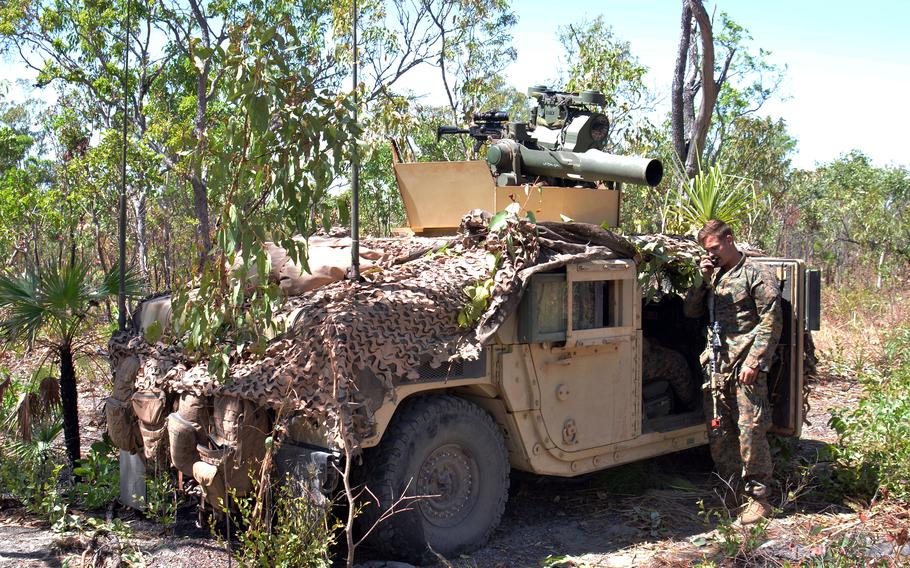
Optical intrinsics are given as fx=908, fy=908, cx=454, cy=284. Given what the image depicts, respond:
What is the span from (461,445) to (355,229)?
54.9 inches

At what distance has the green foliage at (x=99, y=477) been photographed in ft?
19.5

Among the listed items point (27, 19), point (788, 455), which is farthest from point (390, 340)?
point (27, 19)

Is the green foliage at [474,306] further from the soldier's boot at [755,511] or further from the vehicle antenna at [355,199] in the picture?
the soldier's boot at [755,511]

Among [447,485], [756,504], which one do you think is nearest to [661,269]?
[756,504]

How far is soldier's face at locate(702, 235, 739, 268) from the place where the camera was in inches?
240

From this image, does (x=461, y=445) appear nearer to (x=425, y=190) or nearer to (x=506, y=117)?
(x=425, y=190)

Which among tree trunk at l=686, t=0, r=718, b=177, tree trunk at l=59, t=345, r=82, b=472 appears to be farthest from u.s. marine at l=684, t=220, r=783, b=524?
tree trunk at l=686, t=0, r=718, b=177

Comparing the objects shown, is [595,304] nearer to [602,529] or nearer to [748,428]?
[748,428]

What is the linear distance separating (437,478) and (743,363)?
86.8 inches

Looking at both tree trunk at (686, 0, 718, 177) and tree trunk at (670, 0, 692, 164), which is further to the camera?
tree trunk at (670, 0, 692, 164)

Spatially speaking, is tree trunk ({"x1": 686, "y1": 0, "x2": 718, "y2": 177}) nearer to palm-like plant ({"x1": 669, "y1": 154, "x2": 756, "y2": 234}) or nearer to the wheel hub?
palm-like plant ({"x1": 669, "y1": 154, "x2": 756, "y2": 234})

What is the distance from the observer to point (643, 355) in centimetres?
671

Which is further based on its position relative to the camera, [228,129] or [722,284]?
[722,284]

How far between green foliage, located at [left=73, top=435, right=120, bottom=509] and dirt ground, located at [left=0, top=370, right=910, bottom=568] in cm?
16
